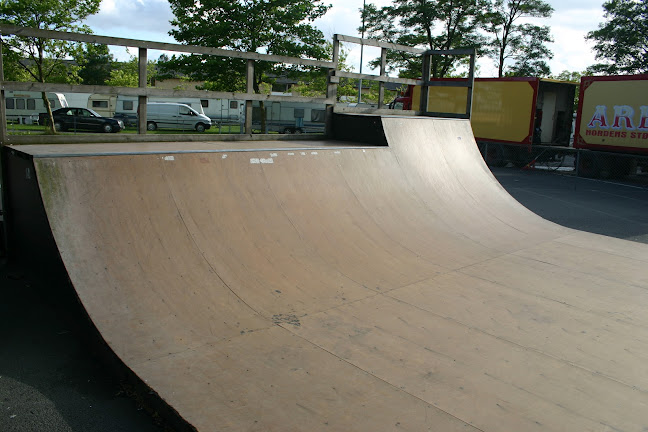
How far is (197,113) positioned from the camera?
36.8m

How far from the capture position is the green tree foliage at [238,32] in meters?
24.2

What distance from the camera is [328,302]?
4406 mm

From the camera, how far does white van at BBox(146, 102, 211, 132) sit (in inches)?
1388

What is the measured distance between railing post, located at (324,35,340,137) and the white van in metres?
28.7

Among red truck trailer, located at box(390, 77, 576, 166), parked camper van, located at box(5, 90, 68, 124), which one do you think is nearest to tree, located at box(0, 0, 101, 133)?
parked camper van, located at box(5, 90, 68, 124)

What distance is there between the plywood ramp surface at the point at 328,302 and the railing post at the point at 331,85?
2.08 m

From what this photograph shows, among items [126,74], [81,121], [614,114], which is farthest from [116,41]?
[126,74]

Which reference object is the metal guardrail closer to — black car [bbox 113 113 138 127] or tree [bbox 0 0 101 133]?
tree [bbox 0 0 101 133]

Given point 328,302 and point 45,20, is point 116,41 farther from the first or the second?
point 45,20

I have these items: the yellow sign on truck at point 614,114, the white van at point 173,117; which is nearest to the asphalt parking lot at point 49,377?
the yellow sign on truck at point 614,114

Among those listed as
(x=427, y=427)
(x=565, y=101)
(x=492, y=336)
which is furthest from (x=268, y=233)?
(x=565, y=101)

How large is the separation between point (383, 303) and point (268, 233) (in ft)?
4.15

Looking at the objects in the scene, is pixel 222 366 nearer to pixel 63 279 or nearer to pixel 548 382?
pixel 63 279

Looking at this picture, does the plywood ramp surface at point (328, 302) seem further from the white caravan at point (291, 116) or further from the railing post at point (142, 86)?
the white caravan at point (291, 116)
